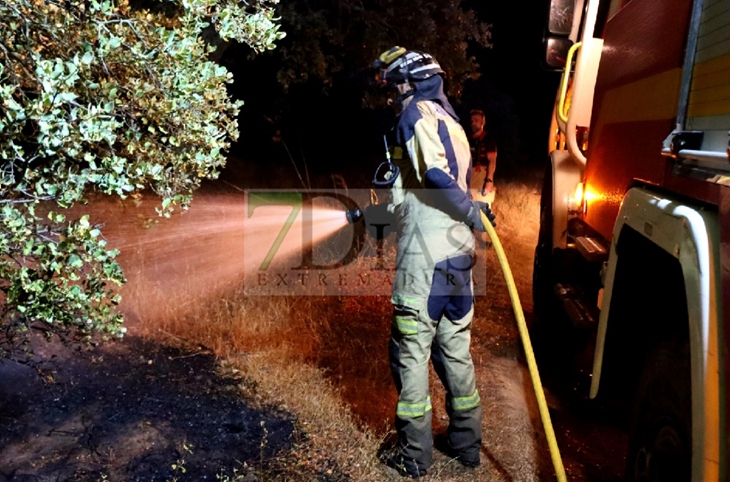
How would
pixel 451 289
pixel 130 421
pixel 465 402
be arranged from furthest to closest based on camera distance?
pixel 130 421 < pixel 465 402 < pixel 451 289

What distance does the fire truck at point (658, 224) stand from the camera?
1.75m

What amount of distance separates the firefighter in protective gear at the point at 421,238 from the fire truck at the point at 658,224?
0.76m

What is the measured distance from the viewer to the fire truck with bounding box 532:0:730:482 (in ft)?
5.73

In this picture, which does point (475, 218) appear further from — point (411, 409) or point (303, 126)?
point (303, 126)

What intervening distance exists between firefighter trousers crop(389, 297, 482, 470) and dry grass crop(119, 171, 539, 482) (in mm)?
170

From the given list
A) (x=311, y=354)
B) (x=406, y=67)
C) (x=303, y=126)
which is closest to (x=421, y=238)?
(x=406, y=67)

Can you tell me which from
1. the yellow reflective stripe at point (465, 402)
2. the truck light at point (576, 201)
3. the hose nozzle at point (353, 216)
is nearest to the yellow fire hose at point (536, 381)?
the yellow reflective stripe at point (465, 402)

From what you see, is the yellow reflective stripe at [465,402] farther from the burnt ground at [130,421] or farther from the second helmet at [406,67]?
the second helmet at [406,67]

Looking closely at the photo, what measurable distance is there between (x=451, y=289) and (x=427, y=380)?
50 centimetres

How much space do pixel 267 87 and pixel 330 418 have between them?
9.08 metres

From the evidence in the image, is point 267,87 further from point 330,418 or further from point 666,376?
point 666,376

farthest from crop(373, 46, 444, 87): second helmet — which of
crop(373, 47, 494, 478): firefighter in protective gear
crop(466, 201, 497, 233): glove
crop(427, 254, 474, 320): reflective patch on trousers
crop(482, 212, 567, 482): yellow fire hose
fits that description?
crop(427, 254, 474, 320): reflective patch on trousers

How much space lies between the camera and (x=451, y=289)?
311 centimetres

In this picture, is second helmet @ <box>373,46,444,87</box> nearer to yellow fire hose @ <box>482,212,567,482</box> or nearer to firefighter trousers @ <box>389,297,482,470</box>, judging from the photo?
yellow fire hose @ <box>482,212,567,482</box>
